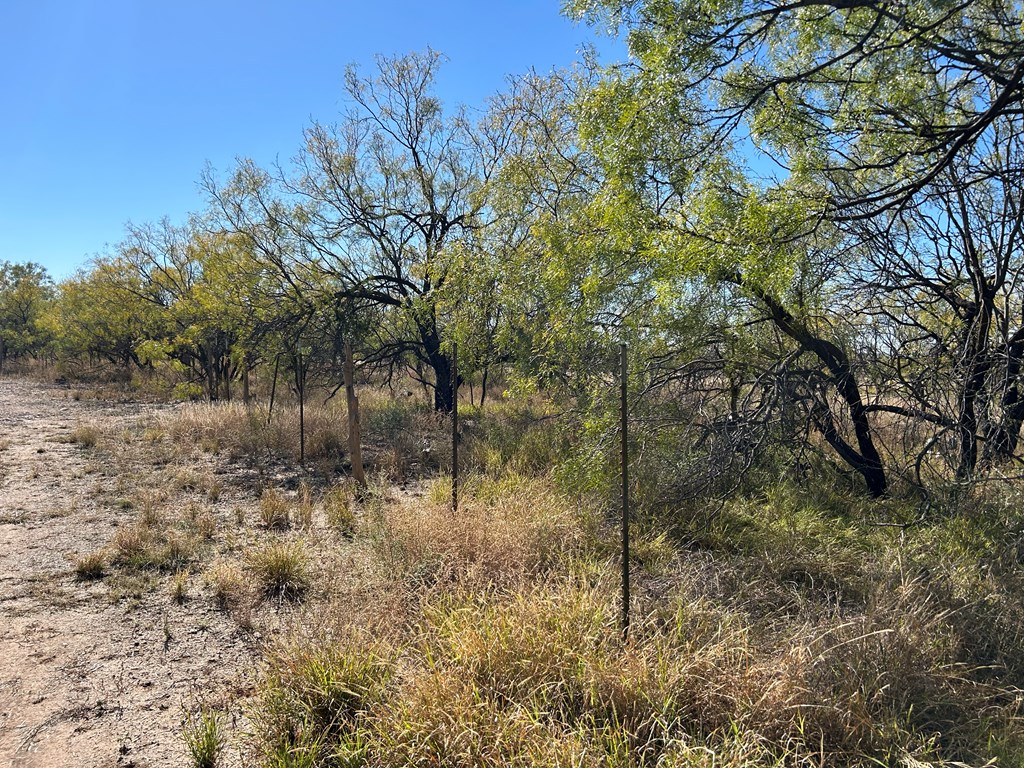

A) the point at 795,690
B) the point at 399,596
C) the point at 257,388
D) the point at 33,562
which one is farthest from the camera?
the point at 257,388

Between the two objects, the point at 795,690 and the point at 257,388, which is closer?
the point at 795,690

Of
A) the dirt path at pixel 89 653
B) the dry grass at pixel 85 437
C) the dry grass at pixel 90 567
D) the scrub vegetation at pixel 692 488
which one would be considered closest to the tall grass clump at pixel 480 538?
the scrub vegetation at pixel 692 488

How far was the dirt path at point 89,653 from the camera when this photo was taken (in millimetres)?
2998

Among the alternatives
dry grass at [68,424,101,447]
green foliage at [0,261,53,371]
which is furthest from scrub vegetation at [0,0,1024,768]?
green foliage at [0,261,53,371]

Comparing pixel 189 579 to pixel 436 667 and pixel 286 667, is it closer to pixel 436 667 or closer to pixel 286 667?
pixel 286 667

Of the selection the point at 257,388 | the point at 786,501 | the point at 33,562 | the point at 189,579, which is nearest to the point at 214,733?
the point at 189,579

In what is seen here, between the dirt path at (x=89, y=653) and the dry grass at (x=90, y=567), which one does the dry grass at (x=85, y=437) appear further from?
the dry grass at (x=90, y=567)

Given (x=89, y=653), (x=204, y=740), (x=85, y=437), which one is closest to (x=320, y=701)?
(x=204, y=740)

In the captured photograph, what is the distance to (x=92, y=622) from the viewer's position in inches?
169

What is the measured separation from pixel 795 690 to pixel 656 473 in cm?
316

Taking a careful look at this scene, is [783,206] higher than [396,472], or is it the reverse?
[783,206]

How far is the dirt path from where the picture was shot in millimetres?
2998

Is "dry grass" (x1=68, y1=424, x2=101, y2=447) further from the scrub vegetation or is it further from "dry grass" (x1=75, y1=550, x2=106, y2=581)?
"dry grass" (x1=75, y1=550, x2=106, y2=581)

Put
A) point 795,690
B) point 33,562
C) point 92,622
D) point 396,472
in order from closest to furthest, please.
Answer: point 795,690 → point 92,622 → point 33,562 → point 396,472
